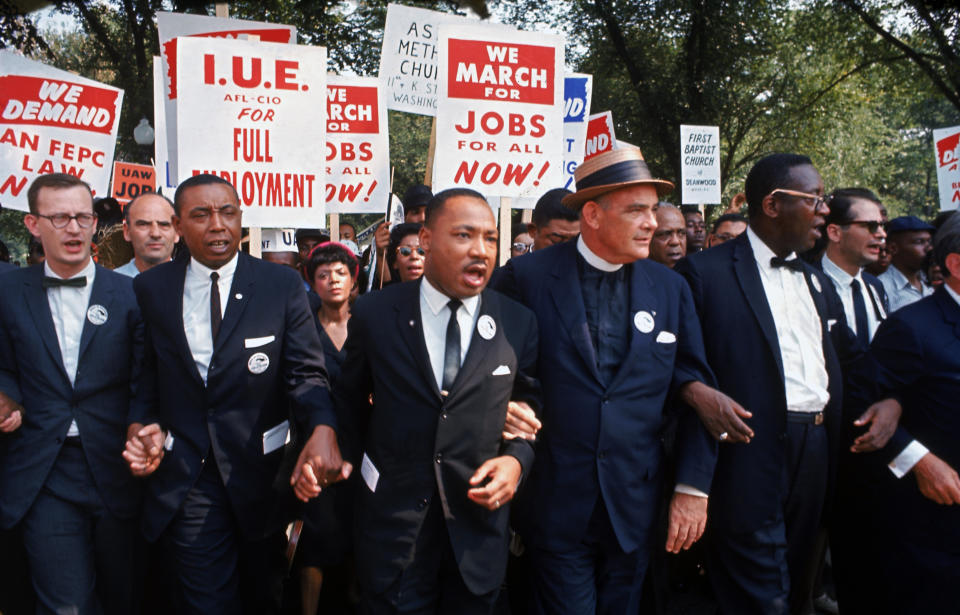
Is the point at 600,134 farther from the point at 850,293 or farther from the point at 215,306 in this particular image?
the point at 215,306

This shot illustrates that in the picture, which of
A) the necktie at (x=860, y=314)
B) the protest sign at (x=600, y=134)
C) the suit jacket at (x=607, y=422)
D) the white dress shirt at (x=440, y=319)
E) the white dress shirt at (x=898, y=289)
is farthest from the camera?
the protest sign at (x=600, y=134)

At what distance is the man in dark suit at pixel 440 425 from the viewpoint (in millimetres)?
2625

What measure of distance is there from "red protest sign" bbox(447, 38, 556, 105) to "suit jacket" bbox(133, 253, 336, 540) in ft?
9.23

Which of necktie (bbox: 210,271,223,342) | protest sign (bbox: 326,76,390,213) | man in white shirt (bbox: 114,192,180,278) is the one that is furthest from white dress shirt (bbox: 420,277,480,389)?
protest sign (bbox: 326,76,390,213)

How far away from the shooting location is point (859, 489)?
11.8 ft

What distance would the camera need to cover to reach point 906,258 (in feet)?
18.9

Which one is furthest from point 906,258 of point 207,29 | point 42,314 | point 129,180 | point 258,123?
point 129,180

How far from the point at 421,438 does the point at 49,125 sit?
5.64 metres

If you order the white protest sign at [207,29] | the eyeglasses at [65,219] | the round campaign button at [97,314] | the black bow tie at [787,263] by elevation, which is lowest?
the round campaign button at [97,314]

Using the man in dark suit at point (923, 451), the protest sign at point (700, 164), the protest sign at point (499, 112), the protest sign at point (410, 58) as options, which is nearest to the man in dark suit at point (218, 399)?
the protest sign at point (499, 112)

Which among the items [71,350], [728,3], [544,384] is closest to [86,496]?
[71,350]

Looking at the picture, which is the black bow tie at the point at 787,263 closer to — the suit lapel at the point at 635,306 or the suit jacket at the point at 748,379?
the suit jacket at the point at 748,379

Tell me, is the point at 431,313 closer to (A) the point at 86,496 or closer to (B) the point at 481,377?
(B) the point at 481,377

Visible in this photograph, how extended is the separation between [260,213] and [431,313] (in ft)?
9.21
